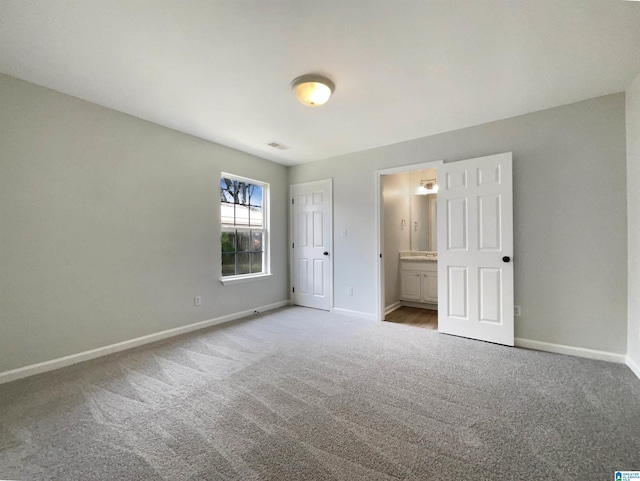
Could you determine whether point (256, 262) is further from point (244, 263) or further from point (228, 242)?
point (228, 242)

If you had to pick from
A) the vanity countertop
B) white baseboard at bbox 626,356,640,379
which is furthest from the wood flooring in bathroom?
white baseboard at bbox 626,356,640,379

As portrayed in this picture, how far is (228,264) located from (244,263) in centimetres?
30

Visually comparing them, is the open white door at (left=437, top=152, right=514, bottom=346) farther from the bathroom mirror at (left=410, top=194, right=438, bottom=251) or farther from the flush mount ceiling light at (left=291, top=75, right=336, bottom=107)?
the bathroom mirror at (left=410, top=194, right=438, bottom=251)

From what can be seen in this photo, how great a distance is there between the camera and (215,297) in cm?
369

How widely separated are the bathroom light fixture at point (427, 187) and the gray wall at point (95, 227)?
379cm

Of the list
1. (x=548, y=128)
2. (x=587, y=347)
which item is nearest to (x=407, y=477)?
(x=587, y=347)

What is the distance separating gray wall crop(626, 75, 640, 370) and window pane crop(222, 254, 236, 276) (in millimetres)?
4491

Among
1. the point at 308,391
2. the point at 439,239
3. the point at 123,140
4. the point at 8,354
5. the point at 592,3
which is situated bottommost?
the point at 308,391

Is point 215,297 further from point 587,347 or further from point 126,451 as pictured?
point 587,347

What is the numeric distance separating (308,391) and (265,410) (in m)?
0.37

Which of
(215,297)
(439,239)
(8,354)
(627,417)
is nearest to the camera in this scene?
(627,417)

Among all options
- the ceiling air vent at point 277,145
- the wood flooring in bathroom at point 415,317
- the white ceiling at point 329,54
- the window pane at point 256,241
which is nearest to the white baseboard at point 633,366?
the wood flooring in bathroom at point 415,317

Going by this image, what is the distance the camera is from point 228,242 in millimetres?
4012

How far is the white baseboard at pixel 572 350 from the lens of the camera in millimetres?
2449
